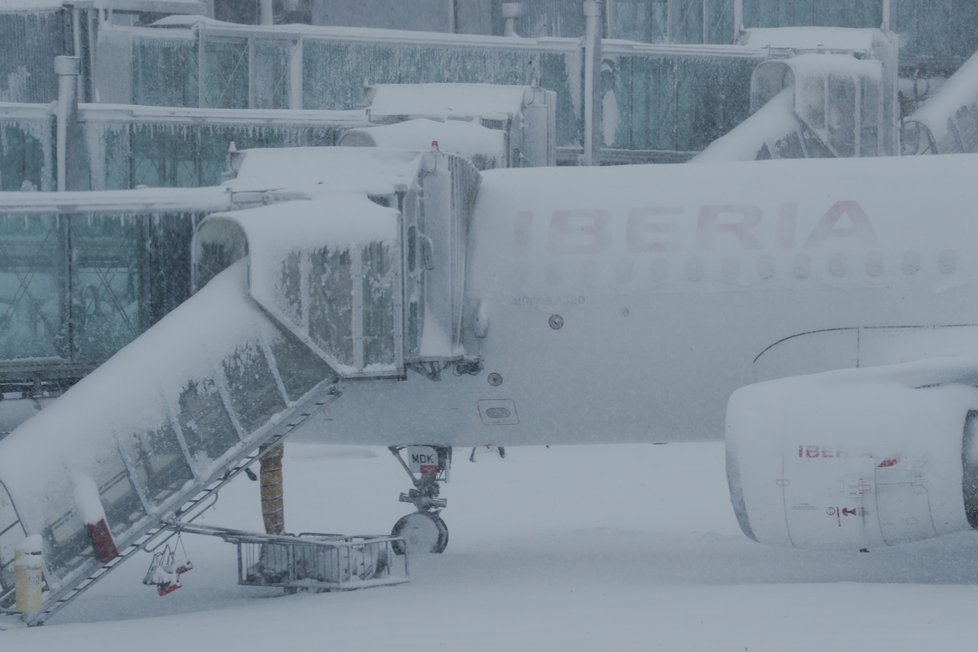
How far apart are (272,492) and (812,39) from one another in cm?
2457

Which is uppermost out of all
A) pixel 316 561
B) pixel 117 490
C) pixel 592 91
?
pixel 592 91

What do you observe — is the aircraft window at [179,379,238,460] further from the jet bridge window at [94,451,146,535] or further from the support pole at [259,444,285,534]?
the support pole at [259,444,285,534]

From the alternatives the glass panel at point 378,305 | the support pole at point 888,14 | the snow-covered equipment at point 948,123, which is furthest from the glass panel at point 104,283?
the support pole at point 888,14

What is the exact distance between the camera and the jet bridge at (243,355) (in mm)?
18766

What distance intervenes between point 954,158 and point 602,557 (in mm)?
7519

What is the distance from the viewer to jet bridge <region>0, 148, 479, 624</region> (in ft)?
61.6

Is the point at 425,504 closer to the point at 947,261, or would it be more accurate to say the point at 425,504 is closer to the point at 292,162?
the point at 292,162

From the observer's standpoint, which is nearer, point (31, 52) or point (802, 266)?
point (802, 266)

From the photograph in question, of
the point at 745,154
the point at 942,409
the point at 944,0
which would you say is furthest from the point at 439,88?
the point at 944,0

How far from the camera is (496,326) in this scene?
2144 cm

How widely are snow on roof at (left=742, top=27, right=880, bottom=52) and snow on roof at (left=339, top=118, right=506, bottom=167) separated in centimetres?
1359

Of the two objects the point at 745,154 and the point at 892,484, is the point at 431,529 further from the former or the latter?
the point at 745,154

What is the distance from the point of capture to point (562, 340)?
69.9ft

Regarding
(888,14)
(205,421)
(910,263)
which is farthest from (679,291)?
(888,14)
